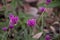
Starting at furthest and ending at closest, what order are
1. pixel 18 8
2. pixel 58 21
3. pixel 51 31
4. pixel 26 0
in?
pixel 26 0, pixel 18 8, pixel 58 21, pixel 51 31

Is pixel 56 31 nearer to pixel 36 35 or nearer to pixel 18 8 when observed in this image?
pixel 36 35

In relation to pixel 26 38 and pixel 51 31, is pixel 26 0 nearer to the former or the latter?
pixel 51 31

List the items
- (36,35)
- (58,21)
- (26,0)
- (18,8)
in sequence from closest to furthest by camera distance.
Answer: (36,35) < (58,21) < (18,8) < (26,0)

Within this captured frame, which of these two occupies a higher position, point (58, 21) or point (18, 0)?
point (18, 0)

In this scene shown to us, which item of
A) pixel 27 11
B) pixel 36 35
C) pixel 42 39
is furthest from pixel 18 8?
pixel 42 39

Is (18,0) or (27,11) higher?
(18,0)

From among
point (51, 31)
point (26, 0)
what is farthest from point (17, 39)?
point (26, 0)

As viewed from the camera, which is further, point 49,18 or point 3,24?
point 49,18

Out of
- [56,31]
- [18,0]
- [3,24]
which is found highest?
[18,0]

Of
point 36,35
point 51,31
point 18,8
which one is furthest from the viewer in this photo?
point 18,8
